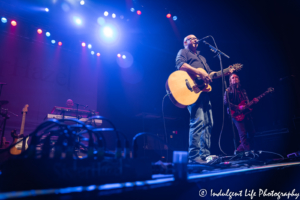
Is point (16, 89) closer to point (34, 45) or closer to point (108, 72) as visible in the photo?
point (34, 45)

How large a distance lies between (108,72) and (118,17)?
2.50 metres

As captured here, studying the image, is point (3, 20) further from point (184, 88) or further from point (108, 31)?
point (184, 88)

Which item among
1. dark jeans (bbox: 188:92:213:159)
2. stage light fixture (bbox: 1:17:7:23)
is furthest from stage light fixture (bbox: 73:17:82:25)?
dark jeans (bbox: 188:92:213:159)

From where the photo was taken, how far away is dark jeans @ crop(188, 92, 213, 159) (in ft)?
7.26

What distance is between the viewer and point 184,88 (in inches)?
94.0

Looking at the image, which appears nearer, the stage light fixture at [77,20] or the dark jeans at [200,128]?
the dark jeans at [200,128]

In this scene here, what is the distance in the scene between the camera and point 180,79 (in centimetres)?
243

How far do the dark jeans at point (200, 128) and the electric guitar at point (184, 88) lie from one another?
0.09 meters

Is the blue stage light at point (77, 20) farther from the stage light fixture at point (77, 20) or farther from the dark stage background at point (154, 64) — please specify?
the dark stage background at point (154, 64)

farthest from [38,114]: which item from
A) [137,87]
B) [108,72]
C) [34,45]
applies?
[137,87]

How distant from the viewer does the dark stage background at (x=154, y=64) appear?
4.25 metres

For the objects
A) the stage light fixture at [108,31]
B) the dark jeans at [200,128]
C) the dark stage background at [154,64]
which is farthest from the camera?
the stage light fixture at [108,31]

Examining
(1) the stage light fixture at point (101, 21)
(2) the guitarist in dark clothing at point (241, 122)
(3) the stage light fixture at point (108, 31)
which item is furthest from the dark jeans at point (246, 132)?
(1) the stage light fixture at point (101, 21)

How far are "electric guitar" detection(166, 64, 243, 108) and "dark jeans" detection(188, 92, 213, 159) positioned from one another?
9 centimetres
